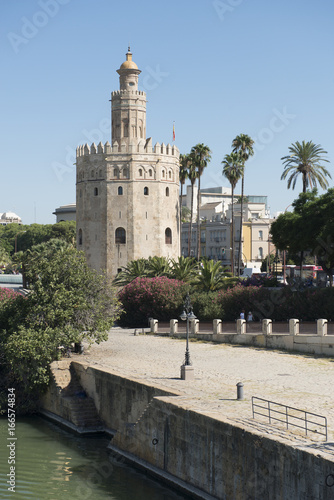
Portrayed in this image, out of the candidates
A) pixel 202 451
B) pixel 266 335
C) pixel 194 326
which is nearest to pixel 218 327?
pixel 194 326

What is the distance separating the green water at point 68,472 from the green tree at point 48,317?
361cm

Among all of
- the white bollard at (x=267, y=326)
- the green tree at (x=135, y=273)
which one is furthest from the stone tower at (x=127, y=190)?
the white bollard at (x=267, y=326)

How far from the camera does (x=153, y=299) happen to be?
147 ft

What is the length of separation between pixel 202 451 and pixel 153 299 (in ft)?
80.8

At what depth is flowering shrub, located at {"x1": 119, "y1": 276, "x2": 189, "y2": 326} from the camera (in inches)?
1742

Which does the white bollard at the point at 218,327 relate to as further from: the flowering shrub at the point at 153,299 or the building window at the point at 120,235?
the building window at the point at 120,235

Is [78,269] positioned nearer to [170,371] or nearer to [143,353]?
[143,353]

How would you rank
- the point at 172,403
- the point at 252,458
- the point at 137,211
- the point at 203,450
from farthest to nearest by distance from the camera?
the point at 137,211 → the point at 172,403 → the point at 203,450 → the point at 252,458

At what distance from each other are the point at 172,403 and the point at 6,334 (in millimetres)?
13910

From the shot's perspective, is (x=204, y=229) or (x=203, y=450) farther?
(x=204, y=229)

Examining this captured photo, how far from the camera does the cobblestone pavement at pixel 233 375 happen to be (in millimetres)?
19859

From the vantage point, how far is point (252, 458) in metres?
18.0

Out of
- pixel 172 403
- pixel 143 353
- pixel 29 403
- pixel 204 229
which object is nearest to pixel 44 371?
pixel 29 403

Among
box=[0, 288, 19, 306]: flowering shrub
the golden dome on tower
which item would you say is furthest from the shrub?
the golden dome on tower
